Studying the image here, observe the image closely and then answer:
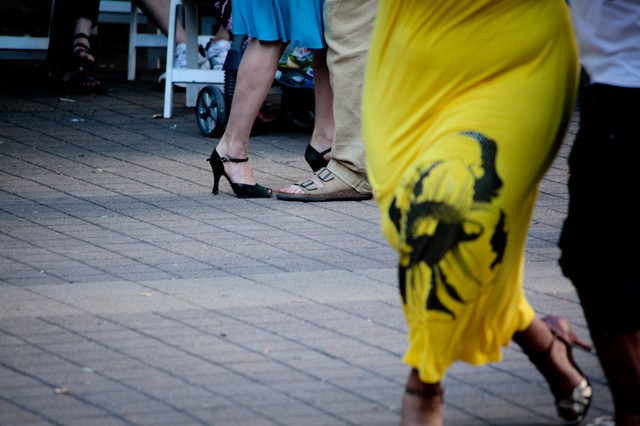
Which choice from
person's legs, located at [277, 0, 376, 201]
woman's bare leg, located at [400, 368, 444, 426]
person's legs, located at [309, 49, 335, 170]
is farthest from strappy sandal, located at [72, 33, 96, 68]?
woman's bare leg, located at [400, 368, 444, 426]

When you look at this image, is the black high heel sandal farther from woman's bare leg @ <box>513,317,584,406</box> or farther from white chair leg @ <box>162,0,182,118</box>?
woman's bare leg @ <box>513,317,584,406</box>

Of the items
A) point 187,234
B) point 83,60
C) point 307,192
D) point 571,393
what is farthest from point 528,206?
point 83,60

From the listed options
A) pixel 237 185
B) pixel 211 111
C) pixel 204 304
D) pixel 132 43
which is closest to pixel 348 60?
pixel 237 185

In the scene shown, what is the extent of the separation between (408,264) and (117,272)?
2.34m

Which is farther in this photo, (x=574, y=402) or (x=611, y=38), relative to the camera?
(x=574, y=402)

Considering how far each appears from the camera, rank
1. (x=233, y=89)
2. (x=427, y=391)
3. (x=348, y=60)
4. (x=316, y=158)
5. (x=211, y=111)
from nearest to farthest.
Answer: (x=427, y=391), (x=348, y=60), (x=316, y=158), (x=233, y=89), (x=211, y=111)

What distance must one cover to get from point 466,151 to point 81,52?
25.4ft

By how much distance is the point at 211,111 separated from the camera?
8539 millimetres

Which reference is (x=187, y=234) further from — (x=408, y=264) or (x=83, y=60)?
(x=83, y=60)

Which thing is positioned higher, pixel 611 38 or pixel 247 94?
pixel 611 38

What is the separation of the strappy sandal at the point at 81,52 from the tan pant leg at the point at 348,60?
439 centimetres

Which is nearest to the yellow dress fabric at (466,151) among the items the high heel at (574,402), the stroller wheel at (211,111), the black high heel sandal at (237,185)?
the high heel at (574,402)

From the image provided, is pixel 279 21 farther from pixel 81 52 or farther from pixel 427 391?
pixel 81 52

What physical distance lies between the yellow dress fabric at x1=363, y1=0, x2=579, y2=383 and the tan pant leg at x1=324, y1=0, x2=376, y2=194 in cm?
304
